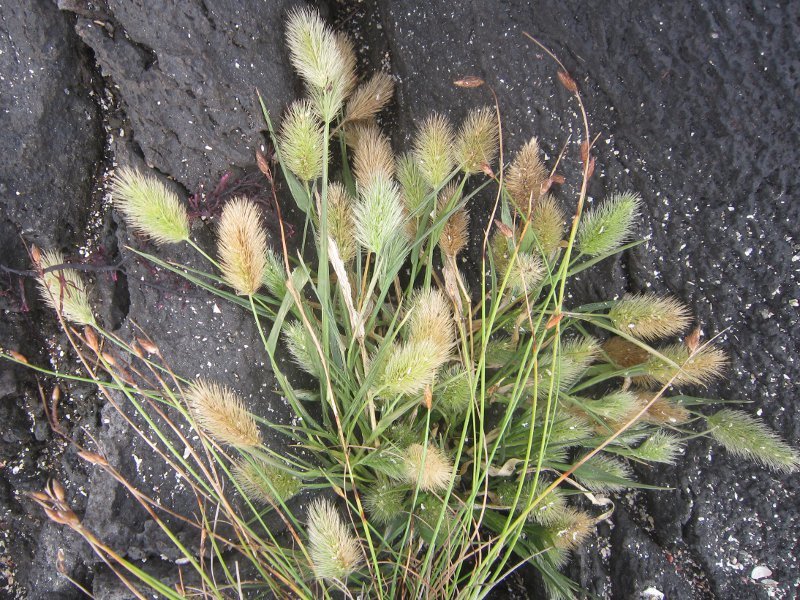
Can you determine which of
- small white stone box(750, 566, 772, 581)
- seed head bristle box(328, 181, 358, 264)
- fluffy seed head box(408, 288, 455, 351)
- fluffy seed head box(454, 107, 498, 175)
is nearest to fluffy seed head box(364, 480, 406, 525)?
fluffy seed head box(408, 288, 455, 351)

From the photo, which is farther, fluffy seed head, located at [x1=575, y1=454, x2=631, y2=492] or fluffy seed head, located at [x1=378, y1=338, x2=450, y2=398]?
fluffy seed head, located at [x1=575, y1=454, x2=631, y2=492]

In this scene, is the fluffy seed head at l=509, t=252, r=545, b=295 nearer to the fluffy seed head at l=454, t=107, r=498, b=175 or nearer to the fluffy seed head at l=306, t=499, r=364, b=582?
the fluffy seed head at l=454, t=107, r=498, b=175

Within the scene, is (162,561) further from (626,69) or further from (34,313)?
(626,69)

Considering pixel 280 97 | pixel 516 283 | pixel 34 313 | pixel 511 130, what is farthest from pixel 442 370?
pixel 34 313

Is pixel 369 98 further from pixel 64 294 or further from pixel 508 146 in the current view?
pixel 64 294

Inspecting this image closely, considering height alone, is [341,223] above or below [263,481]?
above

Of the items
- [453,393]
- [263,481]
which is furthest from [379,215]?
[263,481]
